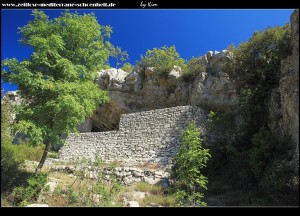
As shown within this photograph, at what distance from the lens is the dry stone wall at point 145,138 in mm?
13531

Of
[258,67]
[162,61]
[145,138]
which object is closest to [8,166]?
[145,138]

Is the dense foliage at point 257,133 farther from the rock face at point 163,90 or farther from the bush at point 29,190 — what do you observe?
the bush at point 29,190

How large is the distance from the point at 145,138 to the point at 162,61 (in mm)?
8166

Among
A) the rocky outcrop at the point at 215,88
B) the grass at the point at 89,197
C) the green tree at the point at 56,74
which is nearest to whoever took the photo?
the grass at the point at 89,197

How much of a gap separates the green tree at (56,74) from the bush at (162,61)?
7.74 m

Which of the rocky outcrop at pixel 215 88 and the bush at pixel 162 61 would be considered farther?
the bush at pixel 162 61

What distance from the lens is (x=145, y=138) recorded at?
14336 millimetres

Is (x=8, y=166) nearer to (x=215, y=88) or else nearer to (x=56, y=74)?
(x=56, y=74)

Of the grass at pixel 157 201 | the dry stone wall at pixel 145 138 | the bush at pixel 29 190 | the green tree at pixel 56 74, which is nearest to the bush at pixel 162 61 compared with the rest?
the dry stone wall at pixel 145 138

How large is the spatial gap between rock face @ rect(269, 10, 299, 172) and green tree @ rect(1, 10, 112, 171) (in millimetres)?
6530

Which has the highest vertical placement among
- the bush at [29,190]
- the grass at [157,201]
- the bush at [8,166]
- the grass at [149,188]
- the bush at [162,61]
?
the bush at [162,61]

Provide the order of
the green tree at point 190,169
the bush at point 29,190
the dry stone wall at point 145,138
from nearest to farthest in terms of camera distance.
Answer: the bush at point 29,190 → the green tree at point 190,169 → the dry stone wall at point 145,138

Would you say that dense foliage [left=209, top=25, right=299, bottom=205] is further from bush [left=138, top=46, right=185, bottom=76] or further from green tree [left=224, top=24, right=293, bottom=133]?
bush [left=138, top=46, right=185, bottom=76]

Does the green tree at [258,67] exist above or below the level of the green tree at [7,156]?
above
